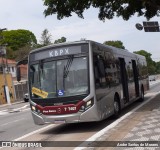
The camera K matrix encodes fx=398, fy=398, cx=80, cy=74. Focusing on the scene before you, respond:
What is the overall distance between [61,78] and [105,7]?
5.73 m

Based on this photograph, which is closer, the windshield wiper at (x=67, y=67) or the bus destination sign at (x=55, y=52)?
the windshield wiper at (x=67, y=67)

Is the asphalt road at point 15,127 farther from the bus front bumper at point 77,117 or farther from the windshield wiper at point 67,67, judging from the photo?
the windshield wiper at point 67,67

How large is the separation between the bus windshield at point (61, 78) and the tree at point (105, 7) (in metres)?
3.69

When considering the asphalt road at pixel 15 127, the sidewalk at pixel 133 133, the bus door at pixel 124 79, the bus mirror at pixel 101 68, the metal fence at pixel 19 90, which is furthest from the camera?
the metal fence at pixel 19 90

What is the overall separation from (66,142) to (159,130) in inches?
98.2

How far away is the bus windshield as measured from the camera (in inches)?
487

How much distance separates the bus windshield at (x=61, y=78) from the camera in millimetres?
12367

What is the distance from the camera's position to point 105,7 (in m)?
17.1

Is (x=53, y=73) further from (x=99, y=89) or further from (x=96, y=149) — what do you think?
(x=96, y=149)

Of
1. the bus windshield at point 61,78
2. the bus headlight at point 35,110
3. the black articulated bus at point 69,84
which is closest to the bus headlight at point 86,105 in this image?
the black articulated bus at point 69,84

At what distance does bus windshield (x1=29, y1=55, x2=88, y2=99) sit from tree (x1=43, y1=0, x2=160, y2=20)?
369 centimetres

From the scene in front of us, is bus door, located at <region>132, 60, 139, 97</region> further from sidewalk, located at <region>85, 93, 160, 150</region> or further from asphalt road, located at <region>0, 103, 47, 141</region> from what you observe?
sidewalk, located at <region>85, 93, 160, 150</region>

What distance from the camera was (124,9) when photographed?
56.2ft

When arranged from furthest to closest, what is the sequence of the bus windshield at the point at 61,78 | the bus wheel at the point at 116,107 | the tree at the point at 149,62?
the tree at the point at 149,62 < the bus wheel at the point at 116,107 < the bus windshield at the point at 61,78
